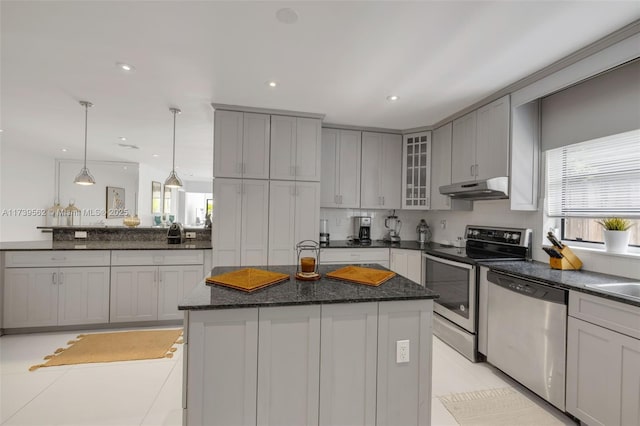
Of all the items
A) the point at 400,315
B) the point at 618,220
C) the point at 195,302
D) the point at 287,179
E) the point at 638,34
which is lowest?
the point at 400,315

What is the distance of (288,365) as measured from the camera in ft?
4.74

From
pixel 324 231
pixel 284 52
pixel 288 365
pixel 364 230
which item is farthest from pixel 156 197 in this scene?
pixel 288 365

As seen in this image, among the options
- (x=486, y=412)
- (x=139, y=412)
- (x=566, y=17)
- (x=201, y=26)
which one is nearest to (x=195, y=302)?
(x=139, y=412)

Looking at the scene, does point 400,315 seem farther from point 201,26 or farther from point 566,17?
point 201,26

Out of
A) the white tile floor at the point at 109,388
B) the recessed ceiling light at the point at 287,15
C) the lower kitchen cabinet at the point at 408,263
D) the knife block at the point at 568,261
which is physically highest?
the recessed ceiling light at the point at 287,15

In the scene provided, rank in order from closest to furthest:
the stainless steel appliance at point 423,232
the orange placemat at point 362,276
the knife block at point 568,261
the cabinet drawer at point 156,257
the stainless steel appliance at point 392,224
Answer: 1. the orange placemat at point 362,276
2. the knife block at point 568,261
3. the cabinet drawer at point 156,257
4. the stainless steel appliance at point 423,232
5. the stainless steel appliance at point 392,224

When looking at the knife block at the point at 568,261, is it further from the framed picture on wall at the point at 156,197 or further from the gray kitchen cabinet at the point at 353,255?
the framed picture on wall at the point at 156,197

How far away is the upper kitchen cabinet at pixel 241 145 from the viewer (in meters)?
3.19

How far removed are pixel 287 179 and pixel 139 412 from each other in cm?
245

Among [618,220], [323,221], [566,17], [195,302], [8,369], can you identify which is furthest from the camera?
[323,221]

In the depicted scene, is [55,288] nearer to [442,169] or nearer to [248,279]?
[248,279]

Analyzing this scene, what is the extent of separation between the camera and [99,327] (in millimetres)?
3197

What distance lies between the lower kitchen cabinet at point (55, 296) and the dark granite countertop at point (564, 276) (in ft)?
13.2

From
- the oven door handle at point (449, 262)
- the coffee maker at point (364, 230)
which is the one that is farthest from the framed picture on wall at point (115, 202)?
the oven door handle at point (449, 262)
